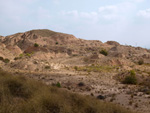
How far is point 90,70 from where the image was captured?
2509cm

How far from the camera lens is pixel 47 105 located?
5340mm

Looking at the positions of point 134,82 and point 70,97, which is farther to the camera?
point 134,82

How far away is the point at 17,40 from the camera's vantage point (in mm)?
73688

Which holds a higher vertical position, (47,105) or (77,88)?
(47,105)

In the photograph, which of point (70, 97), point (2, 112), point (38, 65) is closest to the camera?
point (2, 112)

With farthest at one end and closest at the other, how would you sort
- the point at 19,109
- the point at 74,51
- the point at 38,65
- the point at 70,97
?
the point at 74,51 → the point at 38,65 → the point at 70,97 → the point at 19,109

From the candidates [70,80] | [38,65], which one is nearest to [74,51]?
[38,65]

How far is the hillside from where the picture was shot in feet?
38.6

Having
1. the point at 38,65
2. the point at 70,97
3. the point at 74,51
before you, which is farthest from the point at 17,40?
the point at 70,97

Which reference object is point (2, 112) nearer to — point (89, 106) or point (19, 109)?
point (19, 109)

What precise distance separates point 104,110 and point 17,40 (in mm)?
75467

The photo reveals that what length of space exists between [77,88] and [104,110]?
8.58 m

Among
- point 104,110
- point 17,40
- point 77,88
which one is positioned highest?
point 17,40

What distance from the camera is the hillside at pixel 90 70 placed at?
1176 cm
